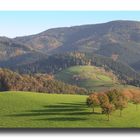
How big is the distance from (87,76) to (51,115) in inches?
5417

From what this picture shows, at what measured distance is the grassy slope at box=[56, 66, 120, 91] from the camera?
Result: 6043 inches

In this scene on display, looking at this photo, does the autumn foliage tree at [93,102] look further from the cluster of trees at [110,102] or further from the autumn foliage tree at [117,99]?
the autumn foliage tree at [117,99]

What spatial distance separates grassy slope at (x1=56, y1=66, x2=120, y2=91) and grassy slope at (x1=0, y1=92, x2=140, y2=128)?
4456 inches

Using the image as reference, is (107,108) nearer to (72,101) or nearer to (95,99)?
(95,99)

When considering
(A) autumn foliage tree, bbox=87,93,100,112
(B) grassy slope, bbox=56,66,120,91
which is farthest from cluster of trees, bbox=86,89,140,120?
(B) grassy slope, bbox=56,66,120,91

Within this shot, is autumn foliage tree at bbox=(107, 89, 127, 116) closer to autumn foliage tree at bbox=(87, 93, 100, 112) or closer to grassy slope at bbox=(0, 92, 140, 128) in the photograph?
grassy slope at bbox=(0, 92, 140, 128)

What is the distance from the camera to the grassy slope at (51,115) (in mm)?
21797

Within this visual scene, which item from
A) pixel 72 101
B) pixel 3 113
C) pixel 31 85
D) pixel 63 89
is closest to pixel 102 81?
pixel 63 89

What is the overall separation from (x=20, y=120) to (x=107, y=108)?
18.0ft

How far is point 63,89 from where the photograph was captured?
93125 mm

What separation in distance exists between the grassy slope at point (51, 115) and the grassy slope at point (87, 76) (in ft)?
371

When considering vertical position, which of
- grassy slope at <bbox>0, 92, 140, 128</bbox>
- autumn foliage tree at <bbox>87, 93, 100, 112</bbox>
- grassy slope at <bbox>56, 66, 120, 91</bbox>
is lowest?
grassy slope at <bbox>0, 92, 140, 128</bbox>

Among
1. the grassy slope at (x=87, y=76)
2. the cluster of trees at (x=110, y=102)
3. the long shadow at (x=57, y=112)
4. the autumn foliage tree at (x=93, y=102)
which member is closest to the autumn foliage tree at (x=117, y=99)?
the cluster of trees at (x=110, y=102)
